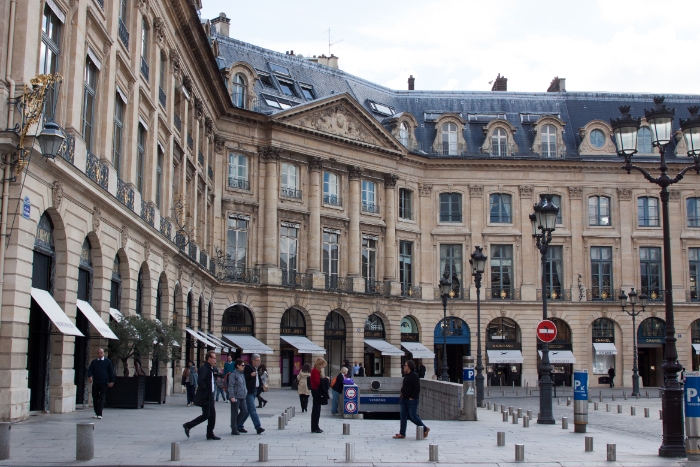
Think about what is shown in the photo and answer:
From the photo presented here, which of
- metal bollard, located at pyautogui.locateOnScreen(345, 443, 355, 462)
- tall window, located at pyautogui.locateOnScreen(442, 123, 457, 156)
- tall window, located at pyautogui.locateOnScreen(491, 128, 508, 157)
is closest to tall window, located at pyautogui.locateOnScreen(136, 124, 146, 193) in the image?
metal bollard, located at pyautogui.locateOnScreen(345, 443, 355, 462)

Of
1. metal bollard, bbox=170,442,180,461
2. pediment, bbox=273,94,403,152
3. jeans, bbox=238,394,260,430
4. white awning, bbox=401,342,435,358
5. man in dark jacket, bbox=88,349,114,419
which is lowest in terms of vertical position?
metal bollard, bbox=170,442,180,461

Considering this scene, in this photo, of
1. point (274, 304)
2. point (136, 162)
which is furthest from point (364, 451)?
point (274, 304)

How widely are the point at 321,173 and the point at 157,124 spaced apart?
22.1m

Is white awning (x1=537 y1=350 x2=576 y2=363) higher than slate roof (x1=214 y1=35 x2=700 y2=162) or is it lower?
lower

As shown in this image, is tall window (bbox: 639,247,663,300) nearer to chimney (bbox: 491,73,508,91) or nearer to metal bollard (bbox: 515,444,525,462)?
chimney (bbox: 491,73,508,91)

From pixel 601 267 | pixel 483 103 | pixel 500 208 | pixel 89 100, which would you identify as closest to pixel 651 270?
pixel 601 267

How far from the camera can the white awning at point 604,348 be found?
5766 centimetres

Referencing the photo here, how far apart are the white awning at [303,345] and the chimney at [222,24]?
1872 centimetres

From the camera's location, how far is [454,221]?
58.9 m

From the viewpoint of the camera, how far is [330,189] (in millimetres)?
53781

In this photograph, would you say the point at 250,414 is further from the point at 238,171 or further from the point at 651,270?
the point at 651,270

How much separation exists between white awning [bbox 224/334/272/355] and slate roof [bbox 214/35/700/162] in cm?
1694

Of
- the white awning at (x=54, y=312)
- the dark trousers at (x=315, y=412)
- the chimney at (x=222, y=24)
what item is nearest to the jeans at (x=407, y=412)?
the dark trousers at (x=315, y=412)

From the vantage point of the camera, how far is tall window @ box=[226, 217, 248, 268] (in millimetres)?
49344
